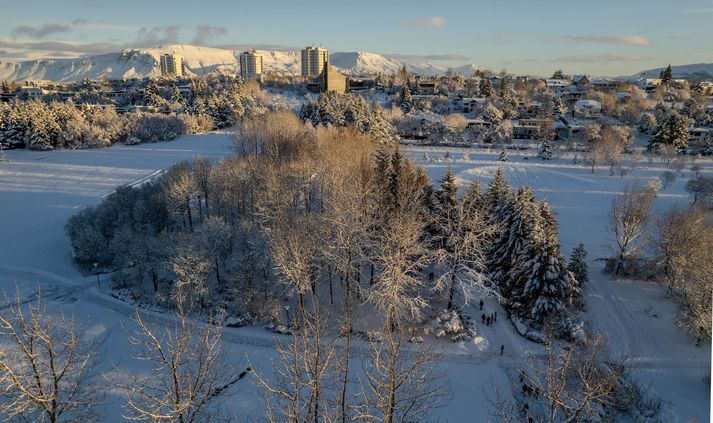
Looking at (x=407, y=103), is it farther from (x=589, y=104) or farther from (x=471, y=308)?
(x=471, y=308)

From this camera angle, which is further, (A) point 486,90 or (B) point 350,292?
(A) point 486,90

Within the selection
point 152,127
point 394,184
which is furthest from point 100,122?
point 394,184

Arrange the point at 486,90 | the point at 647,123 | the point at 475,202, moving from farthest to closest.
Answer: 1. the point at 486,90
2. the point at 647,123
3. the point at 475,202

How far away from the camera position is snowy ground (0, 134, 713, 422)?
15309 mm

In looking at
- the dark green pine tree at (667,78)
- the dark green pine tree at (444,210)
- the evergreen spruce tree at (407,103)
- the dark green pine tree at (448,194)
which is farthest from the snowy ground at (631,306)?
the dark green pine tree at (667,78)

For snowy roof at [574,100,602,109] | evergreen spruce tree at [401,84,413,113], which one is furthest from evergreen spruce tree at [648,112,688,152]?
evergreen spruce tree at [401,84,413,113]

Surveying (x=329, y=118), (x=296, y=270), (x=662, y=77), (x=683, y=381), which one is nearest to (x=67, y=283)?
(x=296, y=270)

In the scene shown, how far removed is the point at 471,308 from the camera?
2073 centimetres

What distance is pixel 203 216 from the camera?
30.8 meters

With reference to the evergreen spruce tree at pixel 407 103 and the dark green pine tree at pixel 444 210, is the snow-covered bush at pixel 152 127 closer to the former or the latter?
the evergreen spruce tree at pixel 407 103

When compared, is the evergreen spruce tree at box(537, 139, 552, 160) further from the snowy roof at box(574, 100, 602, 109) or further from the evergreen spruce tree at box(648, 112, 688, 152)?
the snowy roof at box(574, 100, 602, 109)

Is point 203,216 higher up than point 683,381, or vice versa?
point 203,216

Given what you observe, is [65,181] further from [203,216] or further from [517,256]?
[517,256]

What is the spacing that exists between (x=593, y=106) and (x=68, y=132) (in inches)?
3529
